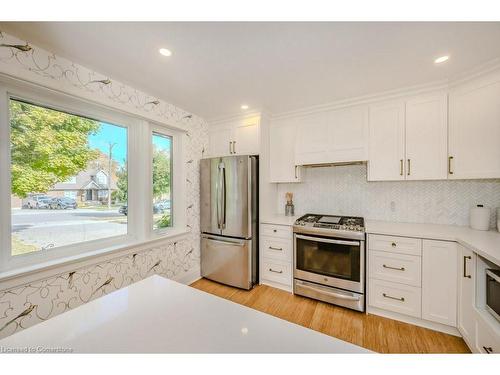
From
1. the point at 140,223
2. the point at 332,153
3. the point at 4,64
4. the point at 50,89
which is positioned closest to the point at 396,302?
the point at 332,153

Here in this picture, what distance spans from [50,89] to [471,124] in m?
3.48

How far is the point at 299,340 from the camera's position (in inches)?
23.1

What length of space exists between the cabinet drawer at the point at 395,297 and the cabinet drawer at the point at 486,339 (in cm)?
43

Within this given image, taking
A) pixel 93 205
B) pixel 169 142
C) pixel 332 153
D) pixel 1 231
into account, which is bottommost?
pixel 1 231

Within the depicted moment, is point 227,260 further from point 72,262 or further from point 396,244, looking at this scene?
point 396,244

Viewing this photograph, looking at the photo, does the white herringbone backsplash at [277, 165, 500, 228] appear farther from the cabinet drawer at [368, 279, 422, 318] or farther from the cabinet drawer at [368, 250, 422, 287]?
the cabinet drawer at [368, 279, 422, 318]

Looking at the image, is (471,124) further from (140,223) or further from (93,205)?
(93,205)

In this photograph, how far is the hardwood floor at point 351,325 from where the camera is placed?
165 centimetres

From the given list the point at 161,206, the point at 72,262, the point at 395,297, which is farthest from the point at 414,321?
the point at 72,262

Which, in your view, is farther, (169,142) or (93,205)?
(169,142)

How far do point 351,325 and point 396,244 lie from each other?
881mm

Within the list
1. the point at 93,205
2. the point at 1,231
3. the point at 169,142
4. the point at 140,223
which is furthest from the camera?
the point at 169,142

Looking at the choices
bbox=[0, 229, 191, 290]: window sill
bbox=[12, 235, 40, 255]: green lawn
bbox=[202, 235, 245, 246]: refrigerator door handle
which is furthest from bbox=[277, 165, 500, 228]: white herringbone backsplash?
bbox=[12, 235, 40, 255]: green lawn

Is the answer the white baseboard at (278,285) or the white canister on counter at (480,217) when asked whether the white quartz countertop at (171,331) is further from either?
the white canister on counter at (480,217)
